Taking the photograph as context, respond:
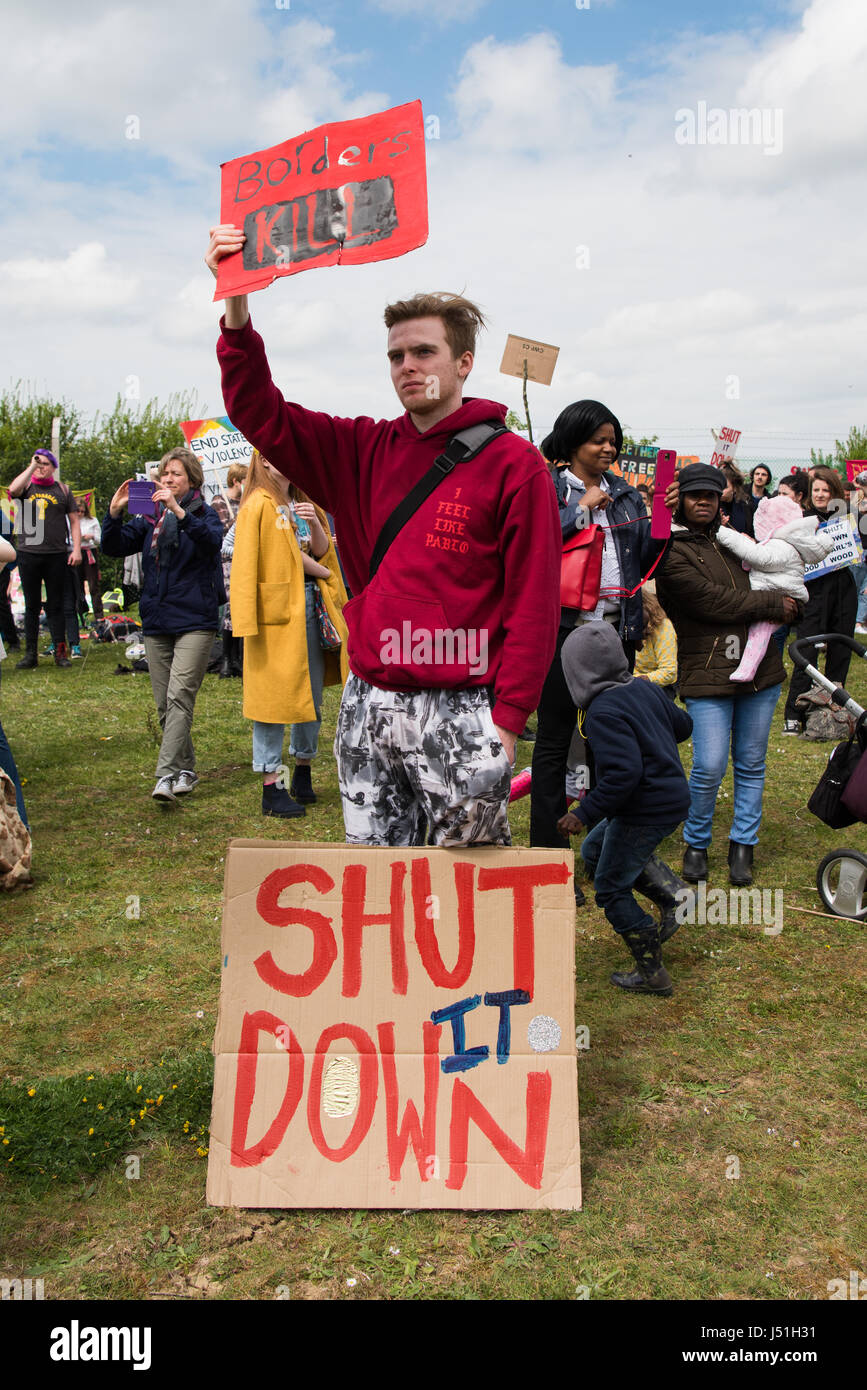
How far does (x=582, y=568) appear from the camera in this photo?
4668mm

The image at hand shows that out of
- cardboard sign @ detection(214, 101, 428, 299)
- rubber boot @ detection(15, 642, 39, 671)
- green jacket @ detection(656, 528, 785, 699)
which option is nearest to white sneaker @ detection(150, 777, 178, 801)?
green jacket @ detection(656, 528, 785, 699)

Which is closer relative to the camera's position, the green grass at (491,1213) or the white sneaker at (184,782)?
the green grass at (491,1213)

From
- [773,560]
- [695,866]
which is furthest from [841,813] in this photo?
[773,560]

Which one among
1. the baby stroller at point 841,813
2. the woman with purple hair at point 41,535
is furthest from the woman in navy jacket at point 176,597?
the woman with purple hair at point 41,535

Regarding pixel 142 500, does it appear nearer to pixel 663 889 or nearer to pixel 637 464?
pixel 663 889

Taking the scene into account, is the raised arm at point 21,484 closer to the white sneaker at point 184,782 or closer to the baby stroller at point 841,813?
the white sneaker at point 184,782

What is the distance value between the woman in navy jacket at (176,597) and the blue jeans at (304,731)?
52 centimetres

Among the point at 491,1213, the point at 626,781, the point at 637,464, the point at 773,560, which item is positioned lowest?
the point at 491,1213

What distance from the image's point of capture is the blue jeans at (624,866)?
12.8 feet

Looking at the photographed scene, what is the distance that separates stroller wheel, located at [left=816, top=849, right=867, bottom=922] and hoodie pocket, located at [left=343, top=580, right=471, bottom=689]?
9.28ft

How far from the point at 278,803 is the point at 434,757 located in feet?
12.7
